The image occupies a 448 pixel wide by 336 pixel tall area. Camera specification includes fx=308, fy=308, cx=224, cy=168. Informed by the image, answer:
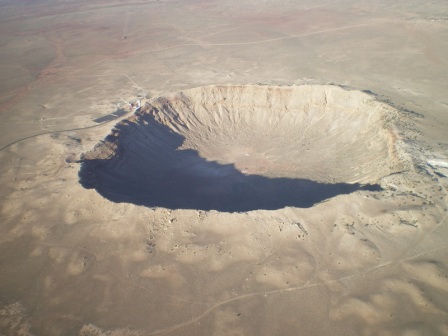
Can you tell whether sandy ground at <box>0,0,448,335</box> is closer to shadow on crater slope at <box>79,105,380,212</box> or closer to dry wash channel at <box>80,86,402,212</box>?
dry wash channel at <box>80,86,402,212</box>

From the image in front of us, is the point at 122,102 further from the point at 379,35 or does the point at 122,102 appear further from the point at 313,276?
the point at 379,35

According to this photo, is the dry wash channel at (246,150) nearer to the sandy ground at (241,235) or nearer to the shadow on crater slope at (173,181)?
the shadow on crater slope at (173,181)

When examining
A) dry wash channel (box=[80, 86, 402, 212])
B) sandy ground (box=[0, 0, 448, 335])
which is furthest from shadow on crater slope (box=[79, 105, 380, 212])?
sandy ground (box=[0, 0, 448, 335])

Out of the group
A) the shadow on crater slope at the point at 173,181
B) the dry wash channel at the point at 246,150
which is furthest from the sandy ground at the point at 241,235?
the shadow on crater slope at the point at 173,181

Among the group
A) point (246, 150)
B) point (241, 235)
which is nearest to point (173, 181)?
point (246, 150)

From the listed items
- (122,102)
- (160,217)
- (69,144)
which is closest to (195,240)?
(160,217)
